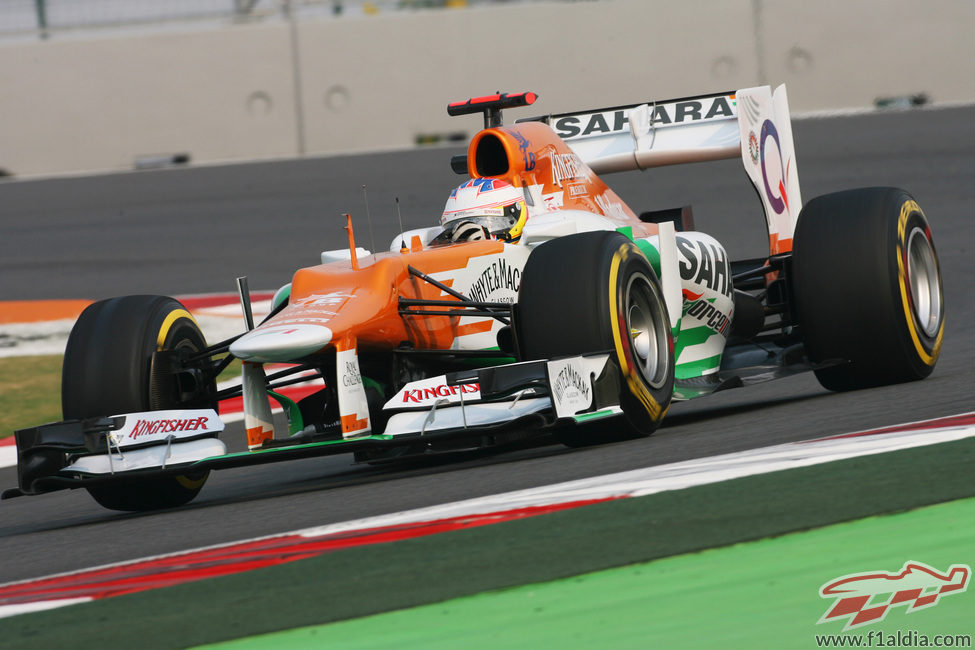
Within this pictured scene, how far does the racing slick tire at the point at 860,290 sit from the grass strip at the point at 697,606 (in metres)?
3.61

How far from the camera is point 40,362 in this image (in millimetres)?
11094

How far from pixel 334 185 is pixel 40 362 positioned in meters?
8.24

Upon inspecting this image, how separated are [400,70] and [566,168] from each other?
50.8ft

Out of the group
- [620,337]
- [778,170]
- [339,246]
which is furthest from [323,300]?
[339,246]

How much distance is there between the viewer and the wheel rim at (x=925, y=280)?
7699 millimetres

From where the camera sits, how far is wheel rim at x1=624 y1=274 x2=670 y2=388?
654 centimetres

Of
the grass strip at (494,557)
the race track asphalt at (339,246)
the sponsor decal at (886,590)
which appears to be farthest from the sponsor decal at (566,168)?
the sponsor decal at (886,590)

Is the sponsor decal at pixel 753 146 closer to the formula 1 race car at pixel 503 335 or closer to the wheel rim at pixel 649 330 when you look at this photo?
the formula 1 race car at pixel 503 335

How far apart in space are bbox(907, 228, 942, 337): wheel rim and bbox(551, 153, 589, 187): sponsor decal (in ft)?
5.79

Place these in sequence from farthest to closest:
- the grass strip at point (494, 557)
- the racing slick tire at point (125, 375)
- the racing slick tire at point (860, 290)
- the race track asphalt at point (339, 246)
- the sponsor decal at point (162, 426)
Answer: the racing slick tire at point (860, 290)
the racing slick tire at point (125, 375)
the sponsor decal at point (162, 426)
the race track asphalt at point (339, 246)
the grass strip at point (494, 557)

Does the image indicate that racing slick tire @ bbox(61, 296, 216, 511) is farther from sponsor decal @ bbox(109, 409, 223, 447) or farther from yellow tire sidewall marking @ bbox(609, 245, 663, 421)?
yellow tire sidewall marking @ bbox(609, 245, 663, 421)

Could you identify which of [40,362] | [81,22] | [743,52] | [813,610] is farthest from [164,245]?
[813,610]

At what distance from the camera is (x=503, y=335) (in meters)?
6.48

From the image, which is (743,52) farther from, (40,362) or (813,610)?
(813,610)
